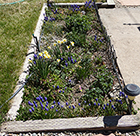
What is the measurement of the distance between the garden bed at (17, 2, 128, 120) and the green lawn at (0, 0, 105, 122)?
0.36m

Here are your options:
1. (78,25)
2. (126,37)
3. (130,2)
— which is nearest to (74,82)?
(78,25)

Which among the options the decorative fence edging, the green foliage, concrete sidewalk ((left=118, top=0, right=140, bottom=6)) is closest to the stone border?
the decorative fence edging

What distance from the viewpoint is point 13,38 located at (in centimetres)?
495

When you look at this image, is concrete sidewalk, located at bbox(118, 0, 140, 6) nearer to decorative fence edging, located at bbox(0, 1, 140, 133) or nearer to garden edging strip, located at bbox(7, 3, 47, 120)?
garden edging strip, located at bbox(7, 3, 47, 120)

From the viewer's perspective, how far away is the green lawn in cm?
370

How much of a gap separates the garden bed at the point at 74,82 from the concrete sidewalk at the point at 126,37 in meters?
0.33

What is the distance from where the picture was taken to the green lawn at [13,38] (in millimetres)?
3698

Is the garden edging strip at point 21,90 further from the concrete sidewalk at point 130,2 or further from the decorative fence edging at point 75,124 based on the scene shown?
the concrete sidewalk at point 130,2

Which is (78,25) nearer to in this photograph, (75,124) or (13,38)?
(13,38)

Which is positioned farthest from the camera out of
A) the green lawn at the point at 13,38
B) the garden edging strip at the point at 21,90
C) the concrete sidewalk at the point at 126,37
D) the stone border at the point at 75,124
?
the concrete sidewalk at the point at 126,37

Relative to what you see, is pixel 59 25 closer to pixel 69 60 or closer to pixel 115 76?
pixel 69 60

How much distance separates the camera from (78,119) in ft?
9.77

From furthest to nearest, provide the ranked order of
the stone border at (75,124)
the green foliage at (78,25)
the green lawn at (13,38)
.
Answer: the green foliage at (78,25), the green lawn at (13,38), the stone border at (75,124)

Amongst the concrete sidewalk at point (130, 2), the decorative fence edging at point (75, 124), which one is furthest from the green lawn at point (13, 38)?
the concrete sidewalk at point (130, 2)
